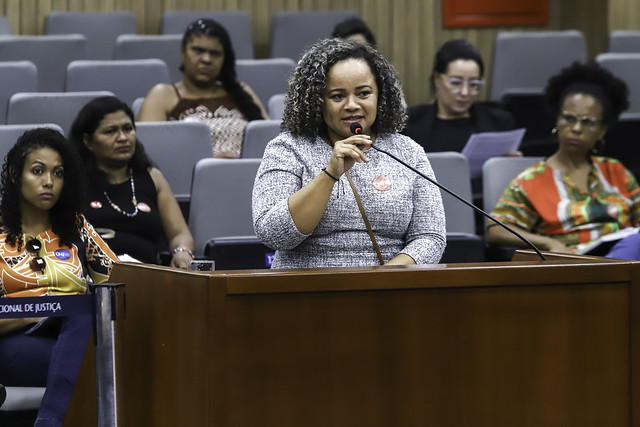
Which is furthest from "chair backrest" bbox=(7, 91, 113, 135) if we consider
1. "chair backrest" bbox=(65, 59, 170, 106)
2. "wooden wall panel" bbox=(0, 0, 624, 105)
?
"wooden wall panel" bbox=(0, 0, 624, 105)

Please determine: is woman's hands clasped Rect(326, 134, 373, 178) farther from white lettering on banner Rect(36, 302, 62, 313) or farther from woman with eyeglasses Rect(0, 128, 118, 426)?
woman with eyeglasses Rect(0, 128, 118, 426)

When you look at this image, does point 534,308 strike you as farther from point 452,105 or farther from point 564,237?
point 452,105

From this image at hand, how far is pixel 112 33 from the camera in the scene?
4559mm

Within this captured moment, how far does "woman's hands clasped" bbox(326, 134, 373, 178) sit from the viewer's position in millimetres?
1527

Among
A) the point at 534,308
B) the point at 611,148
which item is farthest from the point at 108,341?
the point at 611,148

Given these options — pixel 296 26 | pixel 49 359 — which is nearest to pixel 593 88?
pixel 49 359

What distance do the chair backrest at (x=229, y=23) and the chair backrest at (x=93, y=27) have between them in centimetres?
19

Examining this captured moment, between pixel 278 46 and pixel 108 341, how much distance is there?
3305mm

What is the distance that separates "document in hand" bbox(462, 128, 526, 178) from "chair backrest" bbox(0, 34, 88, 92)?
1896 millimetres

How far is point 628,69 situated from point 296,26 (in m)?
1.52

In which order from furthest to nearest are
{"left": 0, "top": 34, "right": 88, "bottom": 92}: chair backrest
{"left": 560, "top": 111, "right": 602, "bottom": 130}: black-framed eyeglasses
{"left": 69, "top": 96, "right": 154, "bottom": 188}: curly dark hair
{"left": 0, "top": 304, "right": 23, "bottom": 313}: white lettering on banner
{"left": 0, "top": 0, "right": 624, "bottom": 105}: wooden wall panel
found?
1. {"left": 0, "top": 0, "right": 624, "bottom": 105}: wooden wall panel
2. {"left": 0, "top": 34, "right": 88, "bottom": 92}: chair backrest
3. {"left": 560, "top": 111, "right": 602, "bottom": 130}: black-framed eyeglasses
4. {"left": 69, "top": 96, "right": 154, "bottom": 188}: curly dark hair
5. {"left": 0, "top": 304, "right": 23, "bottom": 313}: white lettering on banner

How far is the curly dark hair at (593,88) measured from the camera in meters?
2.91

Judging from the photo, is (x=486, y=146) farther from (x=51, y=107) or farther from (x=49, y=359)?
(x=49, y=359)

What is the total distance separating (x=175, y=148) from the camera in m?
2.95
